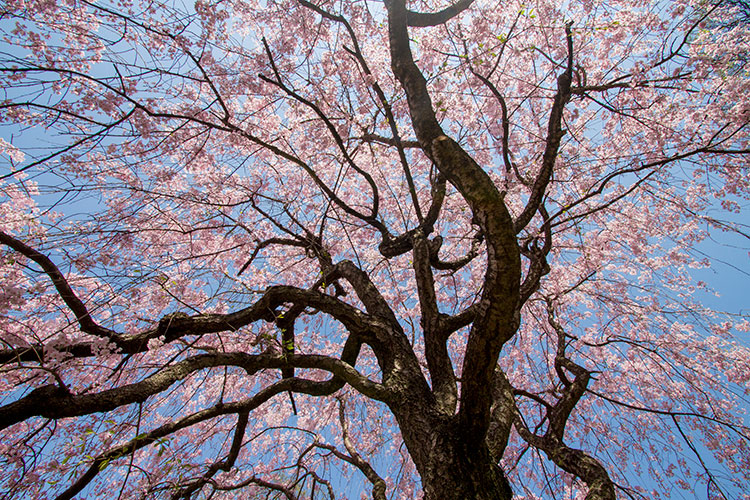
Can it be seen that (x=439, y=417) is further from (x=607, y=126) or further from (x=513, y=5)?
(x=607, y=126)

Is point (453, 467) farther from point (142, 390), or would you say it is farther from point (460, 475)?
point (142, 390)

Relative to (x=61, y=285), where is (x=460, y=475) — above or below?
below

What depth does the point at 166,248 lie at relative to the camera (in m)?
5.36

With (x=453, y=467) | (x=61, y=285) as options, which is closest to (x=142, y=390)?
(x=61, y=285)

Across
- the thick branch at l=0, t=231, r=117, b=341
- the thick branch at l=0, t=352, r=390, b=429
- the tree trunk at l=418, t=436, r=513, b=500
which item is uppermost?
the thick branch at l=0, t=231, r=117, b=341

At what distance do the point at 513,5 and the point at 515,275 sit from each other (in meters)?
4.94

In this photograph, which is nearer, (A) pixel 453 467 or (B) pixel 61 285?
(A) pixel 453 467

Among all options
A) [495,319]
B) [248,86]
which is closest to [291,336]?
[495,319]

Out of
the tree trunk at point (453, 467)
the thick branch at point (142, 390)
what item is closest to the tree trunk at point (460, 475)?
the tree trunk at point (453, 467)

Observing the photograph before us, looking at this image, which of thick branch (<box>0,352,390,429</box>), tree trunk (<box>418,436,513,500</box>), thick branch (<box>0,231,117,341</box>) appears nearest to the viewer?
thick branch (<box>0,352,390,429</box>)

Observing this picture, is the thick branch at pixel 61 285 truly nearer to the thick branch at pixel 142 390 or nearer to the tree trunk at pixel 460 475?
the thick branch at pixel 142 390

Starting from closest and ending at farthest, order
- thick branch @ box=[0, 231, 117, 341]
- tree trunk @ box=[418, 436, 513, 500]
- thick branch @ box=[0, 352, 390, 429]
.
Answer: thick branch @ box=[0, 352, 390, 429]
tree trunk @ box=[418, 436, 513, 500]
thick branch @ box=[0, 231, 117, 341]

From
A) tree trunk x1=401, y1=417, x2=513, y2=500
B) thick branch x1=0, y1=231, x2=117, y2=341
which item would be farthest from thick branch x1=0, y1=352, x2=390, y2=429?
thick branch x1=0, y1=231, x2=117, y2=341

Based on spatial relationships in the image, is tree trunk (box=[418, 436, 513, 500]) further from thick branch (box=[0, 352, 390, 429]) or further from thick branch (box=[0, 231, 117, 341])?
thick branch (box=[0, 231, 117, 341])
